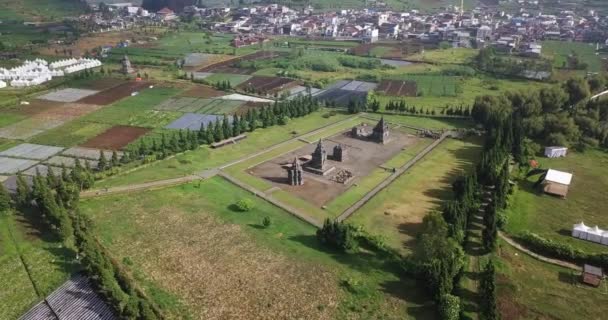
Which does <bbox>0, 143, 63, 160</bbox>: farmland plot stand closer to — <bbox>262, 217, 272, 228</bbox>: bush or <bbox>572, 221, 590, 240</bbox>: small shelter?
<bbox>262, 217, 272, 228</bbox>: bush

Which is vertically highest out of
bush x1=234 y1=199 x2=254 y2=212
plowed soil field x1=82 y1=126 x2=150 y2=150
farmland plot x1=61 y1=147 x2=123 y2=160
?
plowed soil field x1=82 y1=126 x2=150 y2=150

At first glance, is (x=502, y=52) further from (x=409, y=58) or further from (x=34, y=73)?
(x=34, y=73)

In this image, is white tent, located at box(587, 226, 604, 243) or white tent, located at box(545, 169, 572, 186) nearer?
white tent, located at box(587, 226, 604, 243)

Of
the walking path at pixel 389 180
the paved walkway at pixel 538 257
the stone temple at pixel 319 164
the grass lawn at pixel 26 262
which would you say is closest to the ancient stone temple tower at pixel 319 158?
the stone temple at pixel 319 164

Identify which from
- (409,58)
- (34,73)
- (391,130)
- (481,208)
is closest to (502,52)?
(409,58)

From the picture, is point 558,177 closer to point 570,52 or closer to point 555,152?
point 555,152

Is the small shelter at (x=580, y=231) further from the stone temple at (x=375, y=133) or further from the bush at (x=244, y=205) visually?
the bush at (x=244, y=205)

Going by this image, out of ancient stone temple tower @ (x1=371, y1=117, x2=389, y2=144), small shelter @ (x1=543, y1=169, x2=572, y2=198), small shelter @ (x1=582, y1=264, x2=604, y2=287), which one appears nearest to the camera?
small shelter @ (x1=582, y1=264, x2=604, y2=287)

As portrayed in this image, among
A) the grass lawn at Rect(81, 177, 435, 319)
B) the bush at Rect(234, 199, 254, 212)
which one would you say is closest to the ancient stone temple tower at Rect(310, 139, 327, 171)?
the grass lawn at Rect(81, 177, 435, 319)
